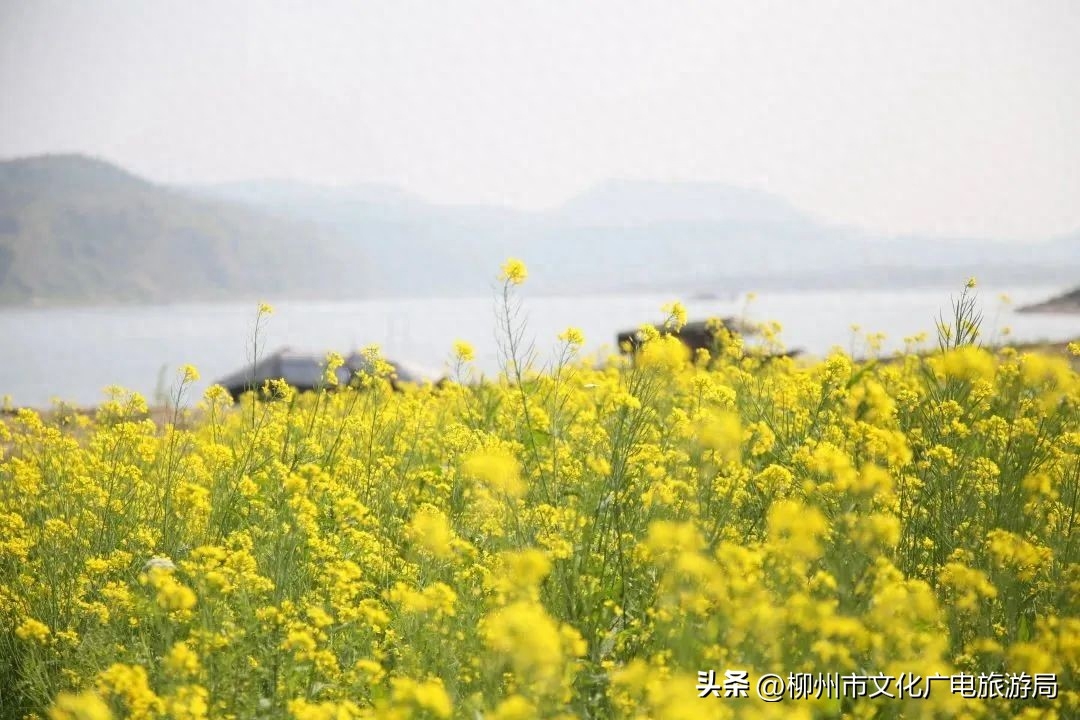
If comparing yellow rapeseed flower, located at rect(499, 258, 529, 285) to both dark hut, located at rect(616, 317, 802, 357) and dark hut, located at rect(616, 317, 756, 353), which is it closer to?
dark hut, located at rect(616, 317, 802, 357)

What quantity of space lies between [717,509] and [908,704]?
1584mm

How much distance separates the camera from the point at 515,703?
81.3 inches

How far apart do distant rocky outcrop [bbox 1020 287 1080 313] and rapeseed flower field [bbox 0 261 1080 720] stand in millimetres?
57200

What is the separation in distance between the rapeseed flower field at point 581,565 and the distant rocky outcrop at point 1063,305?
188ft

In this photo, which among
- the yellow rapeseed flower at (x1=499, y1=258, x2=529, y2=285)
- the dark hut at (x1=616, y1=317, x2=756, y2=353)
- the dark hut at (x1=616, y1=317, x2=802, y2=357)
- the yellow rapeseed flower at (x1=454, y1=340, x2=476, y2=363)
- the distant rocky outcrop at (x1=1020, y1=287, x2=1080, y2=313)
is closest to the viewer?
the yellow rapeseed flower at (x1=499, y1=258, x2=529, y2=285)

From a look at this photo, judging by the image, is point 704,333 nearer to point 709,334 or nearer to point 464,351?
point 709,334

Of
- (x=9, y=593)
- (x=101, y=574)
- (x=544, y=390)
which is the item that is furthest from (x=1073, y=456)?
(x=9, y=593)

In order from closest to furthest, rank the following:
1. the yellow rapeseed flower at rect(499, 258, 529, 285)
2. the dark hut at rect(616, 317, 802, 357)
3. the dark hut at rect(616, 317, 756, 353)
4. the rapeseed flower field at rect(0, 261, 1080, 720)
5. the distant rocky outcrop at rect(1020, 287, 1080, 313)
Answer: the rapeseed flower field at rect(0, 261, 1080, 720)
the yellow rapeseed flower at rect(499, 258, 529, 285)
the dark hut at rect(616, 317, 802, 357)
the dark hut at rect(616, 317, 756, 353)
the distant rocky outcrop at rect(1020, 287, 1080, 313)

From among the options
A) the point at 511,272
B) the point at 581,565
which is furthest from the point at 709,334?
the point at 581,565

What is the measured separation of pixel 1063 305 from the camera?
58.6 metres

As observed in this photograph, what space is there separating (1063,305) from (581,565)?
63.0 m

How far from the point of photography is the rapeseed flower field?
2.51 m

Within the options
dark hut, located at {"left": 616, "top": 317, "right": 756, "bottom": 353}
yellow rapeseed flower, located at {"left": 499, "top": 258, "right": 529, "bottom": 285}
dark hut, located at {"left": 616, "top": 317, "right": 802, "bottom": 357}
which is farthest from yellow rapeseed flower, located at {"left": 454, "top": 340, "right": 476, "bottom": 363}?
dark hut, located at {"left": 616, "top": 317, "right": 756, "bottom": 353}

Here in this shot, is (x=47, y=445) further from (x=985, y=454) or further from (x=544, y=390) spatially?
(x=985, y=454)
